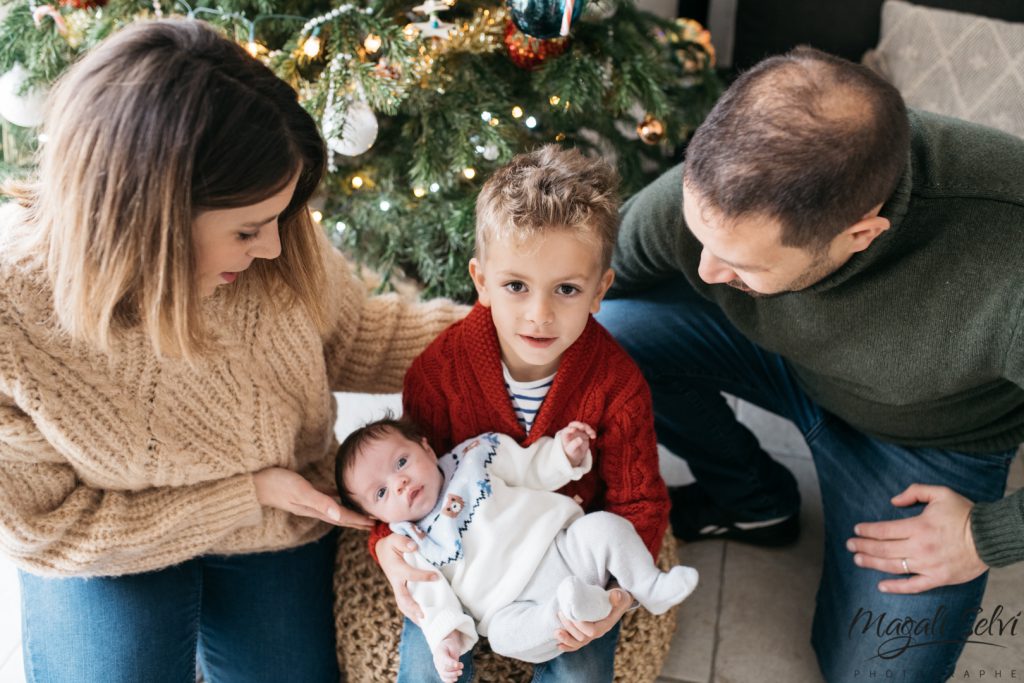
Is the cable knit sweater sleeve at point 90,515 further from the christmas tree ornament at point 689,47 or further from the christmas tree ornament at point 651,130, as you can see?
the christmas tree ornament at point 689,47

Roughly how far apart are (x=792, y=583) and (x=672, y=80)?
1022mm

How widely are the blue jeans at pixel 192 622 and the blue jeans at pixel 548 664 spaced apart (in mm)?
188

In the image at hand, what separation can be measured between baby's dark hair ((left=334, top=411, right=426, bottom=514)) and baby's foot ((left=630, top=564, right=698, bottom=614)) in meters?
0.39

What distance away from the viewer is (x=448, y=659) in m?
1.13

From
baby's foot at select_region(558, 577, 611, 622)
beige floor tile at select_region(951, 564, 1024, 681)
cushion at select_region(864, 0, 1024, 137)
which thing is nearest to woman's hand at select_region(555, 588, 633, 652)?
baby's foot at select_region(558, 577, 611, 622)

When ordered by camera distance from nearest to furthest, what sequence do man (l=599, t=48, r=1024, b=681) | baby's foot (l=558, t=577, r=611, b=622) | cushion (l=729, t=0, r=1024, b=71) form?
1. man (l=599, t=48, r=1024, b=681)
2. baby's foot (l=558, t=577, r=611, b=622)
3. cushion (l=729, t=0, r=1024, b=71)

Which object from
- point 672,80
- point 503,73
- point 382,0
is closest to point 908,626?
point 672,80

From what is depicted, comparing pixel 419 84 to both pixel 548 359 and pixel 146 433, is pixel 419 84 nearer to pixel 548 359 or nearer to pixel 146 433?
pixel 548 359

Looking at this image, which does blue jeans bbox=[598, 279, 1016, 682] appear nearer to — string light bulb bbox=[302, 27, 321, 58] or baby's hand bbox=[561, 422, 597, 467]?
baby's hand bbox=[561, 422, 597, 467]

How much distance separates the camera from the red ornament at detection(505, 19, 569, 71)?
A: 1497mm

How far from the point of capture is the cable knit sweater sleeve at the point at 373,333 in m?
1.34

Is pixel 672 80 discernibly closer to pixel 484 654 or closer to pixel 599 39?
pixel 599 39

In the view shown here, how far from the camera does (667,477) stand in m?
1.90

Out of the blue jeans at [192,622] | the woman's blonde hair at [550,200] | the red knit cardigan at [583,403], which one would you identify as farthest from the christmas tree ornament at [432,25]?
the blue jeans at [192,622]
